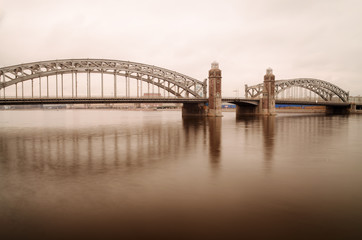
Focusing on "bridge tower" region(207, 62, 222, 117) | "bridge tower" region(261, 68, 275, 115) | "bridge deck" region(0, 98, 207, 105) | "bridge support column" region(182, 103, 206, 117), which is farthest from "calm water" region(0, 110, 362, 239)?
"bridge tower" region(261, 68, 275, 115)

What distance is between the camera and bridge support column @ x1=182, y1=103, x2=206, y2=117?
256 ft

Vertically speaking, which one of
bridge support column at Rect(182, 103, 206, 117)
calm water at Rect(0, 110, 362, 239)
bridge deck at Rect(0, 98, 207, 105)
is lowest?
calm water at Rect(0, 110, 362, 239)

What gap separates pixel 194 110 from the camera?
80.0 m

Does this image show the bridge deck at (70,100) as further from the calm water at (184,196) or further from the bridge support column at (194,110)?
the calm water at (184,196)

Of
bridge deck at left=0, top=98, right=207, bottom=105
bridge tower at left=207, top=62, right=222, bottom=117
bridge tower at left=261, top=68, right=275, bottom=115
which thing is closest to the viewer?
bridge deck at left=0, top=98, right=207, bottom=105

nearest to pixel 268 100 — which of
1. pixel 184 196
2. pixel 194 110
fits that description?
pixel 194 110

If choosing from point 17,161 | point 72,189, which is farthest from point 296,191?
point 17,161

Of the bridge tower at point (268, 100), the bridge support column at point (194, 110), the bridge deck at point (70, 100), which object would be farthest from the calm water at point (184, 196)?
the bridge tower at point (268, 100)

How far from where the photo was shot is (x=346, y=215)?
7.95m

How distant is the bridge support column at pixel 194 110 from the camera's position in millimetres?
77931

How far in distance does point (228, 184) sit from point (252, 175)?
1912 mm

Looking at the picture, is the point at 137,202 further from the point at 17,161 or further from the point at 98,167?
the point at 17,161

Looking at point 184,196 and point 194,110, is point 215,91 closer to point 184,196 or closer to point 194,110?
point 194,110

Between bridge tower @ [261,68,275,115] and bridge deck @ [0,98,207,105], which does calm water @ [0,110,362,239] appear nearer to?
bridge deck @ [0,98,207,105]
